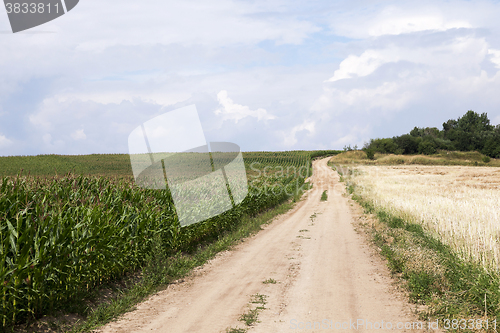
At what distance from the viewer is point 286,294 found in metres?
6.57

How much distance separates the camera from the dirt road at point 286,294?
17.5 ft

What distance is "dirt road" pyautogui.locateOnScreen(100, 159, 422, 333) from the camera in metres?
5.32

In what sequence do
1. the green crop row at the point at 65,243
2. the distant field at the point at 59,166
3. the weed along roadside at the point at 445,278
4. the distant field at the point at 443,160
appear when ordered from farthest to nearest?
1. the distant field at the point at 443,160
2. the distant field at the point at 59,166
3. the weed along roadside at the point at 445,278
4. the green crop row at the point at 65,243

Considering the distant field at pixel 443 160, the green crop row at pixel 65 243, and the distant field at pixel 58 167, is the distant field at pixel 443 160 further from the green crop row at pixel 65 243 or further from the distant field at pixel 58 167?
the green crop row at pixel 65 243

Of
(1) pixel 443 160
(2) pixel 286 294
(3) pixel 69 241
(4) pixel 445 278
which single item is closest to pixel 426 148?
(1) pixel 443 160

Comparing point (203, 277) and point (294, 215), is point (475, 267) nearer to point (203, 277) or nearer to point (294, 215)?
point (203, 277)

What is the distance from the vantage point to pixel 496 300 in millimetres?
5355

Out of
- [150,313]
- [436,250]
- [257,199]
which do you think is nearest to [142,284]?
[150,313]

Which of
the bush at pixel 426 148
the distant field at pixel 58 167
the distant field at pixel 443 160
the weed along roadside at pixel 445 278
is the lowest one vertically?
the distant field at pixel 443 160

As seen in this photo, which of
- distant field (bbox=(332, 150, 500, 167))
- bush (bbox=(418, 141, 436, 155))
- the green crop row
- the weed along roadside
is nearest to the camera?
the green crop row

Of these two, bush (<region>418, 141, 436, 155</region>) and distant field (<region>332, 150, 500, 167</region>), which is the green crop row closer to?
distant field (<region>332, 150, 500, 167</region>)

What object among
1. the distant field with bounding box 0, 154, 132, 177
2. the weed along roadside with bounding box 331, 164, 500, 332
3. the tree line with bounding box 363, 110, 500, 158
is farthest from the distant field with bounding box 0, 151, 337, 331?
the tree line with bounding box 363, 110, 500, 158

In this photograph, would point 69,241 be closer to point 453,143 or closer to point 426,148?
point 426,148

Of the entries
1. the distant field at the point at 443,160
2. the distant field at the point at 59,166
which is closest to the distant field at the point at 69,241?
the distant field at the point at 59,166
